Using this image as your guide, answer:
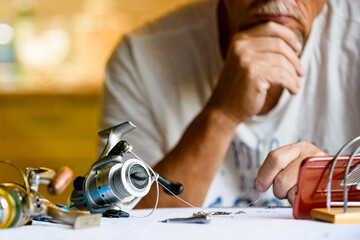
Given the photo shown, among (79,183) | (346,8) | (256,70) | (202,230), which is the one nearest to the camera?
(202,230)

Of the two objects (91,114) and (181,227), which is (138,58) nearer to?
(181,227)

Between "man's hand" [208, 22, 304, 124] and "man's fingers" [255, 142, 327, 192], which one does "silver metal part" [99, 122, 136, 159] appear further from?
"man's hand" [208, 22, 304, 124]

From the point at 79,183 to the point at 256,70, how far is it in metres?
0.47

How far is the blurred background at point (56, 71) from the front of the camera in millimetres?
2857

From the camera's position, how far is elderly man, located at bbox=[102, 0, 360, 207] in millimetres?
1084

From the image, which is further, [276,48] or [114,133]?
[276,48]

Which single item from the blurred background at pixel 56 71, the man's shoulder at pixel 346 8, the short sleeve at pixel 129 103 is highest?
Answer: the man's shoulder at pixel 346 8

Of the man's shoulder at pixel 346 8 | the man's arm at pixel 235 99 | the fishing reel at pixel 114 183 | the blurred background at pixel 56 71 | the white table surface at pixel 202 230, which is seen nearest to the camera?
the white table surface at pixel 202 230

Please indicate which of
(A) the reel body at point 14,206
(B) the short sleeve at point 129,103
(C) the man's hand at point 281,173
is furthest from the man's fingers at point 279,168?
(B) the short sleeve at point 129,103

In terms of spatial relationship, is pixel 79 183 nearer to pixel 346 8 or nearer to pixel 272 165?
pixel 272 165

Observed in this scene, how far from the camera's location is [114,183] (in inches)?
25.5

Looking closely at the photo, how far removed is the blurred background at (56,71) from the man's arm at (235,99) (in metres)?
1.71

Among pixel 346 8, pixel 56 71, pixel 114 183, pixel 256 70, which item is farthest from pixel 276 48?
pixel 56 71

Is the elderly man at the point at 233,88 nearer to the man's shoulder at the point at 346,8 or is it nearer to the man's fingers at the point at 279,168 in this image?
A: the man's shoulder at the point at 346,8
